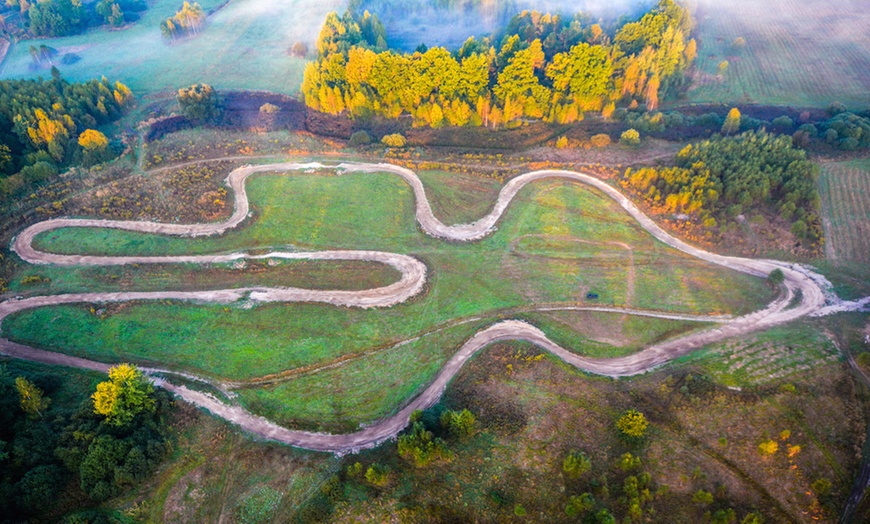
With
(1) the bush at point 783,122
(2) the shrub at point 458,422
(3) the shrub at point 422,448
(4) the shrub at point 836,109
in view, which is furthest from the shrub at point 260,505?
(4) the shrub at point 836,109

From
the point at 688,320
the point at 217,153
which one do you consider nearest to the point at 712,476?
the point at 688,320

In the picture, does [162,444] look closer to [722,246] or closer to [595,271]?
[595,271]

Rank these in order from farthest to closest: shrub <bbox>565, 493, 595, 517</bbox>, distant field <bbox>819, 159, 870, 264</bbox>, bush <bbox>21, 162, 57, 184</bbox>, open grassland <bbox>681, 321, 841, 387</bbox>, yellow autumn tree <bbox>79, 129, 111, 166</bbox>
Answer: yellow autumn tree <bbox>79, 129, 111, 166</bbox> → bush <bbox>21, 162, 57, 184</bbox> → distant field <bbox>819, 159, 870, 264</bbox> → open grassland <bbox>681, 321, 841, 387</bbox> → shrub <bbox>565, 493, 595, 517</bbox>

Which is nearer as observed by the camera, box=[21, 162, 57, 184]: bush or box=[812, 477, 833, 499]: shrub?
box=[812, 477, 833, 499]: shrub

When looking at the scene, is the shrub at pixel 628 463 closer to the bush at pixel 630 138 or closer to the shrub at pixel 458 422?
the shrub at pixel 458 422

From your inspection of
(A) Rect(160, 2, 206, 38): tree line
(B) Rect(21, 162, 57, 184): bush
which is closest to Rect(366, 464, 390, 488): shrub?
(B) Rect(21, 162, 57, 184): bush

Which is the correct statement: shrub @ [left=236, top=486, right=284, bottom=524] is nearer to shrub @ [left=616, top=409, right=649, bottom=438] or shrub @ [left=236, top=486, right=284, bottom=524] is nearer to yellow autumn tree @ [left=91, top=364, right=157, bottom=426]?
yellow autumn tree @ [left=91, top=364, right=157, bottom=426]

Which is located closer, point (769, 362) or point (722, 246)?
point (769, 362)
